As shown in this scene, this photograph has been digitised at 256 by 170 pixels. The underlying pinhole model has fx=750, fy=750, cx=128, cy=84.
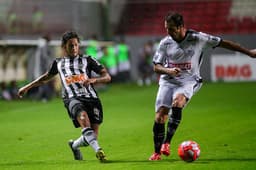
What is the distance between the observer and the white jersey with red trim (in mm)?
11656

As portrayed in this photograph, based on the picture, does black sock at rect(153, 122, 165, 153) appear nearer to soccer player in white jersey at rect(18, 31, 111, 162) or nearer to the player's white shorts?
the player's white shorts

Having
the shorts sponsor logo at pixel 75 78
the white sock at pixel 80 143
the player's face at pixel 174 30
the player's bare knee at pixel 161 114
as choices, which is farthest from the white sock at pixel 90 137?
the player's face at pixel 174 30

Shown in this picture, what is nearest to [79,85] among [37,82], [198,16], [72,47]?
[72,47]

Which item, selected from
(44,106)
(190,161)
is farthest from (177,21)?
(44,106)

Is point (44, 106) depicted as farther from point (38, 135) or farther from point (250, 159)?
point (250, 159)

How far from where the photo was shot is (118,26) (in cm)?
3712

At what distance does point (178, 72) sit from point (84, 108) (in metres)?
1.54

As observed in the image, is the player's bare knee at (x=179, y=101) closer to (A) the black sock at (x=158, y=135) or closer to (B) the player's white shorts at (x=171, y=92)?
(B) the player's white shorts at (x=171, y=92)

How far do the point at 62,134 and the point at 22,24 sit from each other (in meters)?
17.7

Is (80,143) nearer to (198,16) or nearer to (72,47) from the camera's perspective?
(72,47)

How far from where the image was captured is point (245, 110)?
19.9m

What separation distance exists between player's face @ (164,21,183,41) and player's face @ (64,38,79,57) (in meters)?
1.40

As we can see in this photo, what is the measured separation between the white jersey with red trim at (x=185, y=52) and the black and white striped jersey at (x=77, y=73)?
1026mm

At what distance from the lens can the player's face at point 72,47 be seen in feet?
37.4
